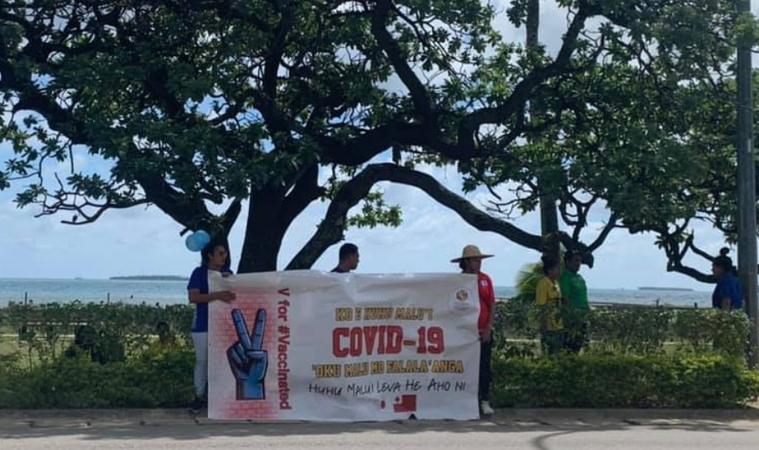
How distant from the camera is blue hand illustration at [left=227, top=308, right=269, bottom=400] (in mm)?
12664

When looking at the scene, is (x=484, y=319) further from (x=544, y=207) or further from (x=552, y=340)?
(x=544, y=207)

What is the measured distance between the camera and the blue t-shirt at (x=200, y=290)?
41.7 ft

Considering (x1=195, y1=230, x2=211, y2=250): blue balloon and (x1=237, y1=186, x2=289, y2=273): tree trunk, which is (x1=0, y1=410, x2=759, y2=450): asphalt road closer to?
(x1=195, y1=230, x2=211, y2=250): blue balloon

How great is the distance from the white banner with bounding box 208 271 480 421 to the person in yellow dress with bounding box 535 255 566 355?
3.32 feet

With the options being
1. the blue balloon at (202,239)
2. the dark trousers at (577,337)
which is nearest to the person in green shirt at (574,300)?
the dark trousers at (577,337)

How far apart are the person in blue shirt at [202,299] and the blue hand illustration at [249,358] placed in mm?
296

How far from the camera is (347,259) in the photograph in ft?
44.8

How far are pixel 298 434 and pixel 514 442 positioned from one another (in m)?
2.21

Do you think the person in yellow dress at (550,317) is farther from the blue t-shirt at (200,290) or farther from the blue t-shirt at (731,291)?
the blue t-shirt at (200,290)

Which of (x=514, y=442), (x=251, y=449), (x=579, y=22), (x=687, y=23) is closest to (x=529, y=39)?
(x=579, y=22)

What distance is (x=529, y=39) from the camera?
57.3 feet

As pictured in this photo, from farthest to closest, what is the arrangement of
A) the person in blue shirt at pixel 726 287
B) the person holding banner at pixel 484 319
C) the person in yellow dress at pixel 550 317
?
the person in blue shirt at pixel 726 287
the person in yellow dress at pixel 550 317
the person holding banner at pixel 484 319

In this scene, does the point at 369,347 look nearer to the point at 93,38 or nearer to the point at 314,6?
the point at 314,6

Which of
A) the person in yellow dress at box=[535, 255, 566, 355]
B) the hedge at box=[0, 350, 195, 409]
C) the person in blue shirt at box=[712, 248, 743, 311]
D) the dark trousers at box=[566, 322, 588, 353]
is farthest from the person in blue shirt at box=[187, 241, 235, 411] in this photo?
the person in blue shirt at box=[712, 248, 743, 311]
